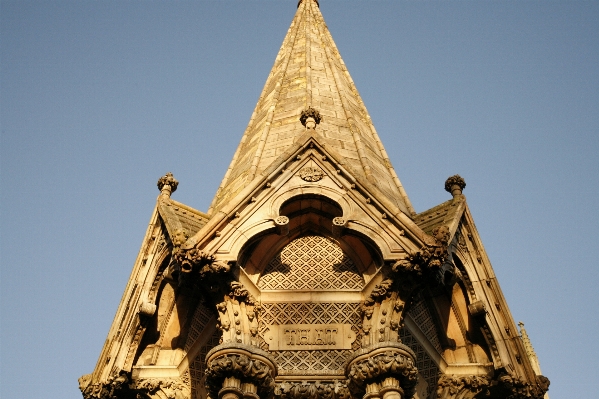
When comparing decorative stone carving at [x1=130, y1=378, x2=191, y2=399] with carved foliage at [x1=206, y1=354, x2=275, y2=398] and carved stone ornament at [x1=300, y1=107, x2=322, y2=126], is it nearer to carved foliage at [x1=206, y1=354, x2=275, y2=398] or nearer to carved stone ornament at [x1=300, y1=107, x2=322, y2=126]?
carved foliage at [x1=206, y1=354, x2=275, y2=398]

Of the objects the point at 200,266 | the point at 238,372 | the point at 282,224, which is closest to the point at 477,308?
the point at 282,224

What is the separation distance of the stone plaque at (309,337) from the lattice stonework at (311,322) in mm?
64

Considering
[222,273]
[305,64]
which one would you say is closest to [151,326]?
[222,273]

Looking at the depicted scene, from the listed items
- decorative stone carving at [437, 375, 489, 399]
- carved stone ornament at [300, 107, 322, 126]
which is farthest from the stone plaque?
carved stone ornament at [300, 107, 322, 126]

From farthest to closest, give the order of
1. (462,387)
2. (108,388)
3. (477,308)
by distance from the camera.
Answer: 1. (477,308)
2. (108,388)
3. (462,387)

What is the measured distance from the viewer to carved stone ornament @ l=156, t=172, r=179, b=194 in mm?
16008

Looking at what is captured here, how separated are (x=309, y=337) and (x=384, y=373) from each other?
1.70 m

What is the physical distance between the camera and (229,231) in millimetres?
13453

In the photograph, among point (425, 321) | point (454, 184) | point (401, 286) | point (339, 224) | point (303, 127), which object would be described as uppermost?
point (303, 127)

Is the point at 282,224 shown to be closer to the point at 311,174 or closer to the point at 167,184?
the point at 311,174

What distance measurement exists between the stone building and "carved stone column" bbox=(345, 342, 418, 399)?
0.02 meters

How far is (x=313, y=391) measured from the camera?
40.2ft

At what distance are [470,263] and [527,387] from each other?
214 cm

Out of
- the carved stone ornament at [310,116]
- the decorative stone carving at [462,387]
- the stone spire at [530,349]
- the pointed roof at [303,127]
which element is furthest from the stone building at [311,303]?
the stone spire at [530,349]
